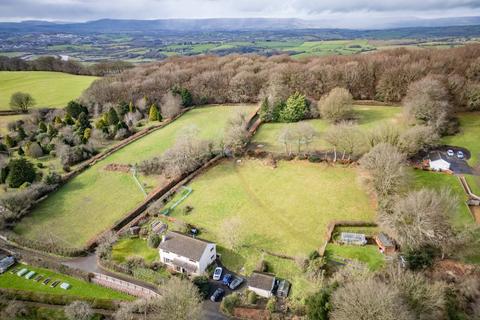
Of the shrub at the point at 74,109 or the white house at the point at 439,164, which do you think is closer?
the white house at the point at 439,164

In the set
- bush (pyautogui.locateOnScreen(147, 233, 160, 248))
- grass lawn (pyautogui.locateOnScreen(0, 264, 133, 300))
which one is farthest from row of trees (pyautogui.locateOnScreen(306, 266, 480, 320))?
grass lawn (pyautogui.locateOnScreen(0, 264, 133, 300))

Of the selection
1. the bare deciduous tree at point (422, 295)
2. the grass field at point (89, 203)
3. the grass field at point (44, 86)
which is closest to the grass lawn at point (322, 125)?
the grass field at point (89, 203)

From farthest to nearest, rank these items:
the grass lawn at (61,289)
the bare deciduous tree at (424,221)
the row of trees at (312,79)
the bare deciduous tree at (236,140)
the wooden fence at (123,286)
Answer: the row of trees at (312,79) → the bare deciduous tree at (236,140) → the grass lawn at (61,289) → the bare deciduous tree at (424,221) → the wooden fence at (123,286)

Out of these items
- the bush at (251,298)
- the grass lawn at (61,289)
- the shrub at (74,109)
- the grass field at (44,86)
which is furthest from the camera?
the grass field at (44,86)

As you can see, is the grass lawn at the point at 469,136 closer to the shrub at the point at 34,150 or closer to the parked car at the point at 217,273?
the parked car at the point at 217,273

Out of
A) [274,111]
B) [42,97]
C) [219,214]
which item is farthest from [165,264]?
[42,97]

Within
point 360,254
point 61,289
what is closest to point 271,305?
point 360,254

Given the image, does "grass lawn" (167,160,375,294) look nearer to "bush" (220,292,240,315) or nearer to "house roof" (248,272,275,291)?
"house roof" (248,272,275,291)

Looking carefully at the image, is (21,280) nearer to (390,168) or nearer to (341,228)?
(341,228)
